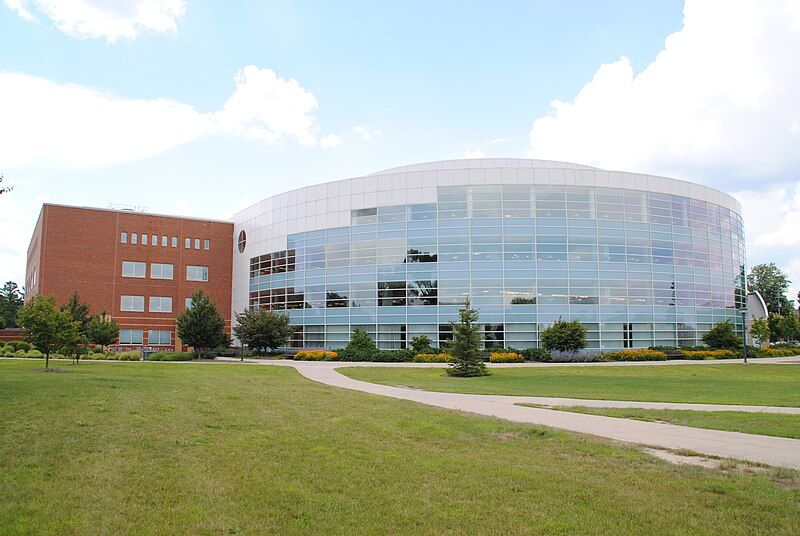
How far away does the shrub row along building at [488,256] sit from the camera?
5053 centimetres

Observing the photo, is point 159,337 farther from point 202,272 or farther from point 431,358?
point 431,358

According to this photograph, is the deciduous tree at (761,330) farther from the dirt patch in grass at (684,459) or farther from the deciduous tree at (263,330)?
the dirt patch in grass at (684,459)

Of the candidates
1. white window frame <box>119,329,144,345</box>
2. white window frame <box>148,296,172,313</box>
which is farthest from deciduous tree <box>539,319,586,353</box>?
white window frame <box>119,329,144,345</box>

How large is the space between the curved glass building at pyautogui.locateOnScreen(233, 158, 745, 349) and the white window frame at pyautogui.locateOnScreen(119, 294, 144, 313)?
18754 mm

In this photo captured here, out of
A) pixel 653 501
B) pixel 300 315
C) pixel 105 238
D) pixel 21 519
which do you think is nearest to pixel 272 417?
pixel 21 519

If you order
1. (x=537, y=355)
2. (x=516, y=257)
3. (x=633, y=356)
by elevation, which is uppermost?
(x=516, y=257)

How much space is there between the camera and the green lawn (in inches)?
463

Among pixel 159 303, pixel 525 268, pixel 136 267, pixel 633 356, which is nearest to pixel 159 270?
pixel 136 267

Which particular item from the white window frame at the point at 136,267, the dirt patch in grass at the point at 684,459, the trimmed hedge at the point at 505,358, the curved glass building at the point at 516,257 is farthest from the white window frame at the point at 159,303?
the dirt patch in grass at the point at 684,459

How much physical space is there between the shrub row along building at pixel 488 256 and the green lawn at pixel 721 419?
34.4 m

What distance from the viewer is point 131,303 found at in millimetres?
63156

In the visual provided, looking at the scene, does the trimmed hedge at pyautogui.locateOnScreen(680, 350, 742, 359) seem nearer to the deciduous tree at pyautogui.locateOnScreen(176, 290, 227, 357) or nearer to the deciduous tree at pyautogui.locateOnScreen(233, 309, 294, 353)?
the deciduous tree at pyautogui.locateOnScreen(233, 309, 294, 353)

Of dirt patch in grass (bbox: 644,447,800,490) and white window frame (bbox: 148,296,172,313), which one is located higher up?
white window frame (bbox: 148,296,172,313)

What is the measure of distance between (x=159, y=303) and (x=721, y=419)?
200 ft
